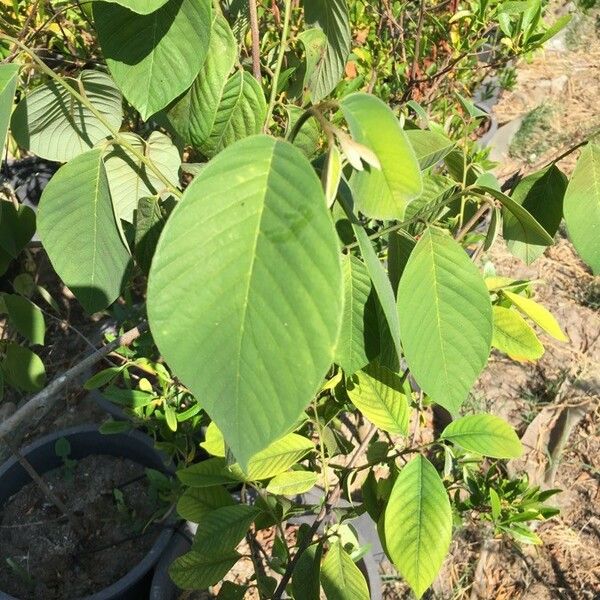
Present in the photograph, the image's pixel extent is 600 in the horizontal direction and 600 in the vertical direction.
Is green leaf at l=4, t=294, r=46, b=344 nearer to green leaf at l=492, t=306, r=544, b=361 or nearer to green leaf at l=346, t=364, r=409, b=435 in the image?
green leaf at l=346, t=364, r=409, b=435

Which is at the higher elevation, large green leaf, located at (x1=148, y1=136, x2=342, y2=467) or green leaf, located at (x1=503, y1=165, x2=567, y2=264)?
large green leaf, located at (x1=148, y1=136, x2=342, y2=467)

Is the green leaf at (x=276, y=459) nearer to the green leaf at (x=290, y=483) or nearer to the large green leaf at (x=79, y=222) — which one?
the green leaf at (x=290, y=483)

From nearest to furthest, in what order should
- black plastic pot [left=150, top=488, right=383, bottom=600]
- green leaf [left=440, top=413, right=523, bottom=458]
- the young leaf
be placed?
green leaf [left=440, top=413, right=523, bottom=458]
the young leaf
black plastic pot [left=150, top=488, right=383, bottom=600]

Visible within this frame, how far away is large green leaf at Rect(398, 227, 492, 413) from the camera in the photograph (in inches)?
26.5

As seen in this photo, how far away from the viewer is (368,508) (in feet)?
3.32

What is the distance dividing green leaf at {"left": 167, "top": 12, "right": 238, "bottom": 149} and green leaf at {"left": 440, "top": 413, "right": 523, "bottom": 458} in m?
0.59

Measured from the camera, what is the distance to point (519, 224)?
0.75 m

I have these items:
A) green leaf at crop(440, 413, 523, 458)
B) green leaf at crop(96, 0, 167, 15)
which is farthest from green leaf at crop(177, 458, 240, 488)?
green leaf at crop(96, 0, 167, 15)

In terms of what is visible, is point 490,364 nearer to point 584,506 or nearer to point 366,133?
point 584,506

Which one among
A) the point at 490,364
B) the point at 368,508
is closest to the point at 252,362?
the point at 368,508

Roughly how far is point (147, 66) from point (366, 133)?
31 cm

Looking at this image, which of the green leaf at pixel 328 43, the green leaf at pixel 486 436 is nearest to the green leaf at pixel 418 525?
the green leaf at pixel 486 436

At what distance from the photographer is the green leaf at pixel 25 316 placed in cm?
116

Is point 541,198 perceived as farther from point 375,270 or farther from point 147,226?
point 147,226
